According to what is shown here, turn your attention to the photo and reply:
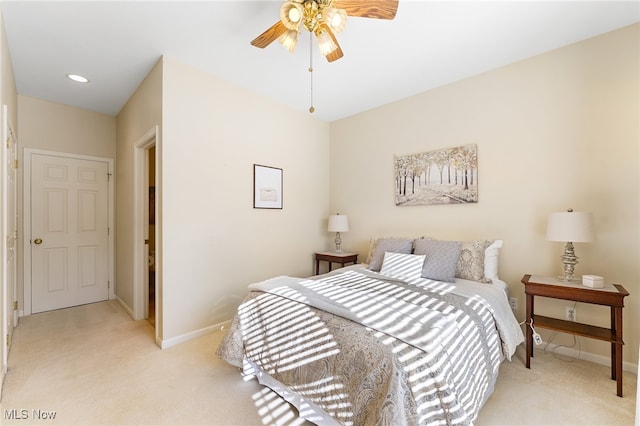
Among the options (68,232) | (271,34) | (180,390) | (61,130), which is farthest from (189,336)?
(61,130)

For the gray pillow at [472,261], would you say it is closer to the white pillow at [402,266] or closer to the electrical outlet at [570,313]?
the white pillow at [402,266]

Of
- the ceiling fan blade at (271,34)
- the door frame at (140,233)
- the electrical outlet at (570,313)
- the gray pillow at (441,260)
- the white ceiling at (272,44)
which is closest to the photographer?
the ceiling fan blade at (271,34)

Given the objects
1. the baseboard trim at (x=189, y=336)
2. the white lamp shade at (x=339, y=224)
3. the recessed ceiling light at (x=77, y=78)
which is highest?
the recessed ceiling light at (x=77, y=78)

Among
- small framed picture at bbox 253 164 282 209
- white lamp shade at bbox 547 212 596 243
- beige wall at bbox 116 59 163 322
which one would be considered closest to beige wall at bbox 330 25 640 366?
white lamp shade at bbox 547 212 596 243

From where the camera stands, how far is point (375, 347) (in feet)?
4.50

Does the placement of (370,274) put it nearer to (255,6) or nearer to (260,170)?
(260,170)

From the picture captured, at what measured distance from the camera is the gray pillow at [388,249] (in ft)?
9.53

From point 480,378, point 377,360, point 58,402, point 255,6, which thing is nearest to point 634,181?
point 480,378

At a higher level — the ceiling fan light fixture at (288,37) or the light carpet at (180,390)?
the ceiling fan light fixture at (288,37)

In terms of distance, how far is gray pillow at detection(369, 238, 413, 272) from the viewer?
2904 mm

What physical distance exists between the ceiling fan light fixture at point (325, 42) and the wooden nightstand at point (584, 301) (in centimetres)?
236

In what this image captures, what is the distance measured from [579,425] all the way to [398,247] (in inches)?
68.0

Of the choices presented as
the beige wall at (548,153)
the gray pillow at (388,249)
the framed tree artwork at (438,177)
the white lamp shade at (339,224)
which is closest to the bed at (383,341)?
the gray pillow at (388,249)

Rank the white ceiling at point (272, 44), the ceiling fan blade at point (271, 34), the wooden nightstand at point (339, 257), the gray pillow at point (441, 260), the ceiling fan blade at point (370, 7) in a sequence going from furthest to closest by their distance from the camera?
the wooden nightstand at point (339, 257) < the gray pillow at point (441, 260) < the white ceiling at point (272, 44) < the ceiling fan blade at point (271, 34) < the ceiling fan blade at point (370, 7)
